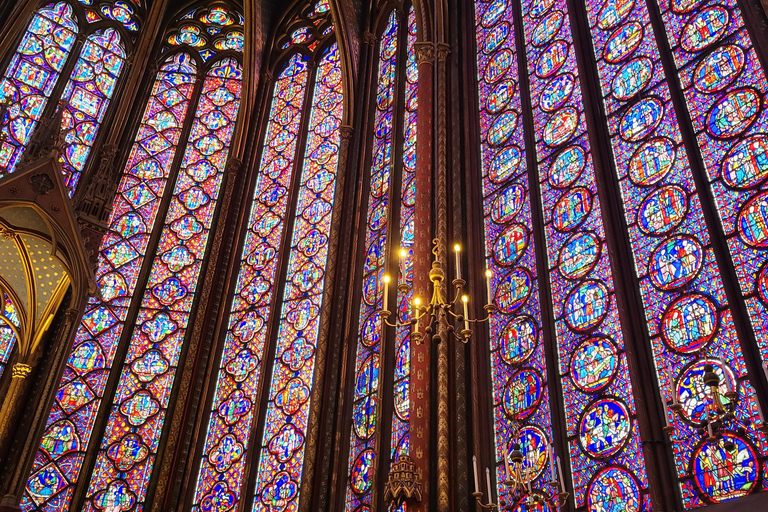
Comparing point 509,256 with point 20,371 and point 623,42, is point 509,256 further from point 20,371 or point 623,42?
point 20,371

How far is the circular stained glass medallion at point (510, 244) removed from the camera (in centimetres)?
984

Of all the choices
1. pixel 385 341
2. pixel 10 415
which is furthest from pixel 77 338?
pixel 385 341

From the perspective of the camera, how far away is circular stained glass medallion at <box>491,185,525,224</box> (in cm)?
1023

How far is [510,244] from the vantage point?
9.98 metres

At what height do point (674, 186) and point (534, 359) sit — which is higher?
point (674, 186)

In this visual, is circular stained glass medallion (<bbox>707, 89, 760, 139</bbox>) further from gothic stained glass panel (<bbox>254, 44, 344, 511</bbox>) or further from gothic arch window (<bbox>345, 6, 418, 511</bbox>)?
gothic stained glass panel (<bbox>254, 44, 344, 511</bbox>)

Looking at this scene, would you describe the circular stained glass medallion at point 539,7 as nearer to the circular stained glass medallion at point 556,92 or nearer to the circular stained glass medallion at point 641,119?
the circular stained glass medallion at point 556,92

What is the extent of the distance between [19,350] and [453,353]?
22.9ft

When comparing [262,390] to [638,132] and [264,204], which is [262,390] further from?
[638,132]

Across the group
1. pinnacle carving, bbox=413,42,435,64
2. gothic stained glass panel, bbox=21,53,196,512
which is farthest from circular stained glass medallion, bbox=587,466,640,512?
gothic stained glass panel, bbox=21,53,196,512

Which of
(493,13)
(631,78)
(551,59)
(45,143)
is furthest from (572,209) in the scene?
(45,143)

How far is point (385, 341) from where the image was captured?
10656mm

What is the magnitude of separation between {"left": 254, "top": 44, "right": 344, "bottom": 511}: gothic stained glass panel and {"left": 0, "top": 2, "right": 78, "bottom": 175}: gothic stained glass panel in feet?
16.8

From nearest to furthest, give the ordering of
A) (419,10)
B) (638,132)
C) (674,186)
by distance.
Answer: (674,186) → (638,132) → (419,10)
